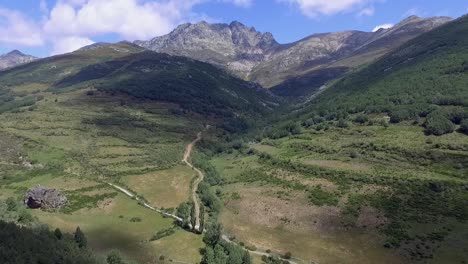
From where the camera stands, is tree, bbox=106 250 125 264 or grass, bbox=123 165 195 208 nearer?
tree, bbox=106 250 125 264

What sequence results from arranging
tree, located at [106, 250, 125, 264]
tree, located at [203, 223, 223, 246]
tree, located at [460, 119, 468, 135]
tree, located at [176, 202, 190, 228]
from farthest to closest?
tree, located at [460, 119, 468, 135], tree, located at [176, 202, 190, 228], tree, located at [203, 223, 223, 246], tree, located at [106, 250, 125, 264]

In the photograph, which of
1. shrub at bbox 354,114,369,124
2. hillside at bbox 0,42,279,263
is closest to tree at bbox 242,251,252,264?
hillside at bbox 0,42,279,263

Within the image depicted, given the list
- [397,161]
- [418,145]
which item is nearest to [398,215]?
[397,161]

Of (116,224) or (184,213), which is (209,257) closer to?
(184,213)

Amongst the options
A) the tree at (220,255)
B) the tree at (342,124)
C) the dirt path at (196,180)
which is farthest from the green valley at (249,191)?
the tree at (342,124)

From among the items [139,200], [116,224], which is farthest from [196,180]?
[116,224]

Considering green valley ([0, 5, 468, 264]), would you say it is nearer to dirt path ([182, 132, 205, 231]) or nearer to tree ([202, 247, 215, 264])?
tree ([202, 247, 215, 264])

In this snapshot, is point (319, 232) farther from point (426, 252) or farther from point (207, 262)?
point (207, 262)

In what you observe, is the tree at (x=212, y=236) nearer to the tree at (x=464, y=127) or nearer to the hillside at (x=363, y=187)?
the hillside at (x=363, y=187)
